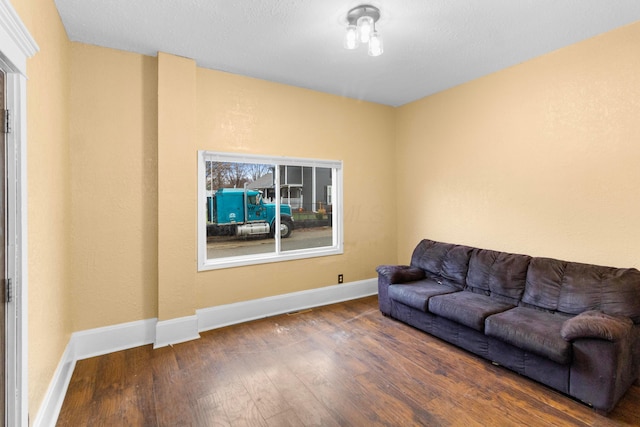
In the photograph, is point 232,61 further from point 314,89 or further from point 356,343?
point 356,343

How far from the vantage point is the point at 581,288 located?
2.53 metres

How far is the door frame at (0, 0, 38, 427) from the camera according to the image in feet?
4.76

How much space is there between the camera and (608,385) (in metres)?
1.96

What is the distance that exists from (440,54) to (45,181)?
3.39 meters

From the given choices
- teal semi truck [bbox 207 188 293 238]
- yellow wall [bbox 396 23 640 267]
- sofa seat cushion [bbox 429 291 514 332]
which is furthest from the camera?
teal semi truck [bbox 207 188 293 238]

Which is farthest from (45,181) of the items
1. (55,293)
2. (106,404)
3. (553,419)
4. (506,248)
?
(506,248)

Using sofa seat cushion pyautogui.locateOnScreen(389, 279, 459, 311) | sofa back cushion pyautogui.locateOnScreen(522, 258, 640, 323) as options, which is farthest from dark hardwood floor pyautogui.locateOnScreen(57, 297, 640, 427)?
sofa back cushion pyautogui.locateOnScreen(522, 258, 640, 323)

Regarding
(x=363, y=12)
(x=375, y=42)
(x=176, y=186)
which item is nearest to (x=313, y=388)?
(x=176, y=186)

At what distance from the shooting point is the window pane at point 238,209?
358 centimetres

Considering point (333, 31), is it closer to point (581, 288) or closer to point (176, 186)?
point (176, 186)

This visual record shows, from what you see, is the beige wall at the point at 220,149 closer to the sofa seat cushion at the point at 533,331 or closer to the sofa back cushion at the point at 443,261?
the sofa back cushion at the point at 443,261

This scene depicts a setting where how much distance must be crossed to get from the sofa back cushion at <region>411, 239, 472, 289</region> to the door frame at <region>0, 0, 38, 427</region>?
11.7 feet

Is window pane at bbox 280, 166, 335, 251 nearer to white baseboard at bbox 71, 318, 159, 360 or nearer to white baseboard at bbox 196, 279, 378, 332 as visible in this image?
white baseboard at bbox 196, 279, 378, 332

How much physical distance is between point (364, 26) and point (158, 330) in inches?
128
